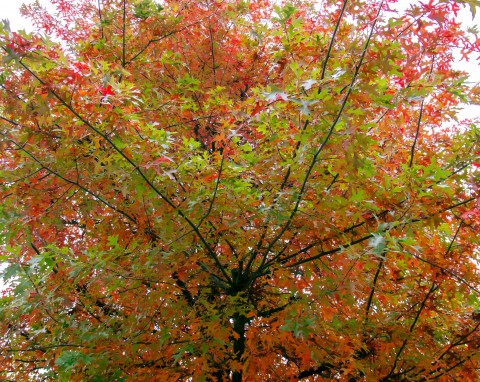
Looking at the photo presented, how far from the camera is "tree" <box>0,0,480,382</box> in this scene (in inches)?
90.8

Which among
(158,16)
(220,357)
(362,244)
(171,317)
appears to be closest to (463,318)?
(362,244)

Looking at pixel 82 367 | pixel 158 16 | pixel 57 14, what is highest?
pixel 57 14

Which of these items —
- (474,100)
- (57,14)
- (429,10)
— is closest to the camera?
(429,10)

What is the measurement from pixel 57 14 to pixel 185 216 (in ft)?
15.4

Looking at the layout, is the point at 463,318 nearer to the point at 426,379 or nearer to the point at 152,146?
the point at 426,379

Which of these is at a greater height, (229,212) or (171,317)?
(229,212)

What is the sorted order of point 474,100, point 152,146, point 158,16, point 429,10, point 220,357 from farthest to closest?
1. point 158,16
2. point 220,357
3. point 474,100
4. point 152,146
5. point 429,10

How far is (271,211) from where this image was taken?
259 centimetres

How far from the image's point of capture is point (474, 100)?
2.80m

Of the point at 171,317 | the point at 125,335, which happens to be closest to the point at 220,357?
the point at 171,317

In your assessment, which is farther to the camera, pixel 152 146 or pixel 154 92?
pixel 154 92

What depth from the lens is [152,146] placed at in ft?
8.36

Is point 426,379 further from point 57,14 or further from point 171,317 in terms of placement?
point 57,14

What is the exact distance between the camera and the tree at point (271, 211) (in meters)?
2.31
